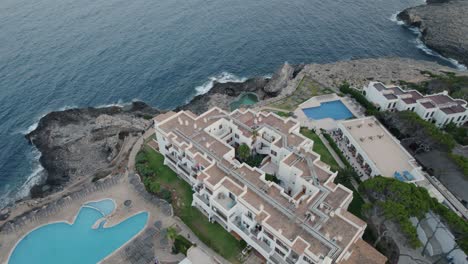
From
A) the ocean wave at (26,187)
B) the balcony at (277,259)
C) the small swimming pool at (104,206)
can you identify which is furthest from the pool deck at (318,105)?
the ocean wave at (26,187)

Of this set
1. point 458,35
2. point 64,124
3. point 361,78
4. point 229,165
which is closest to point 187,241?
point 229,165

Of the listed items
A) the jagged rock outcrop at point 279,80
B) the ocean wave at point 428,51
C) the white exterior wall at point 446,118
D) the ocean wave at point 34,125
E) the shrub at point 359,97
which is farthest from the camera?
the ocean wave at point 428,51

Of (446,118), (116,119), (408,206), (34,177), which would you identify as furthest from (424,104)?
(34,177)

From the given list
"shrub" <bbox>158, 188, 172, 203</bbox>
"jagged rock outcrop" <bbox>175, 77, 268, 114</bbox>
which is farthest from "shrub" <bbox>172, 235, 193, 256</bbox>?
"jagged rock outcrop" <bbox>175, 77, 268, 114</bbox>

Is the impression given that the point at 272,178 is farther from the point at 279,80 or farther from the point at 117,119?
the point at 117,119

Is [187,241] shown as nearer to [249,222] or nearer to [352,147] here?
[249,222]

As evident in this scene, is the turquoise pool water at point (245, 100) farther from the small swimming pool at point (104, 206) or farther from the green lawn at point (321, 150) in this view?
the small swimming pool at point (104, 206)

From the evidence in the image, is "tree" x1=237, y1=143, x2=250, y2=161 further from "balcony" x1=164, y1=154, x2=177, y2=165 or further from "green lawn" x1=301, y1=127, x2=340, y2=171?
"green lawn" x1=301, y1=127, x2=340, y2=171
